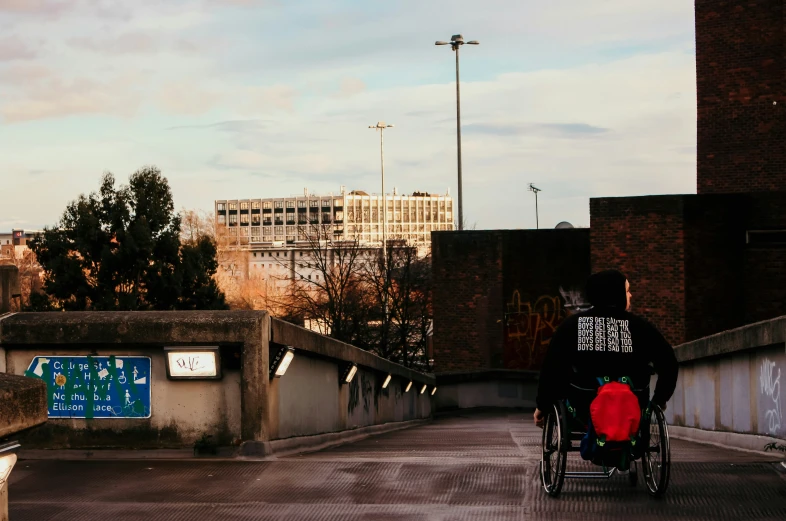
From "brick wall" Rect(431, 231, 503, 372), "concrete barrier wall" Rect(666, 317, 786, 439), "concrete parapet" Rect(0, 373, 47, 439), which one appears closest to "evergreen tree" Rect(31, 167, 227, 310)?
"brick wall" Rect(431, 231, 503, 372)

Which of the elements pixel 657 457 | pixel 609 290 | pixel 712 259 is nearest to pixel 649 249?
pixel 712 259

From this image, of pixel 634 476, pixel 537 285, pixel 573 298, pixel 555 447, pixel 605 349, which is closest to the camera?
pixel 605 349

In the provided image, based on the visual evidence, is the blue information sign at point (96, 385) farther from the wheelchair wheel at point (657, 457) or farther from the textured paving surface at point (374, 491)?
the wheelchair wheel at point (657, 457)

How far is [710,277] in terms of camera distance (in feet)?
74.7

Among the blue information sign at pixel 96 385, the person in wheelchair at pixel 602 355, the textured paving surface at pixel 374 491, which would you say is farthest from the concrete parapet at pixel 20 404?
the blue information sign at pixel 96 385

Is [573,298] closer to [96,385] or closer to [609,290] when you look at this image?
[96,385]

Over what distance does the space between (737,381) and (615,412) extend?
17.0 feet

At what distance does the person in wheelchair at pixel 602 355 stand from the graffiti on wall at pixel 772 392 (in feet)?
9.67

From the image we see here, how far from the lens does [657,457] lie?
19.7 feet

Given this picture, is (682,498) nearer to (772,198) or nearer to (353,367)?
(353,367)

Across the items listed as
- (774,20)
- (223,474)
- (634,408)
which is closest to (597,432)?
(634,408)

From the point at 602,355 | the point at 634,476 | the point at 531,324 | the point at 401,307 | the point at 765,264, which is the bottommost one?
the point at 401,307

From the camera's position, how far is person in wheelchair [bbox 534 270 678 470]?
5.66 meters

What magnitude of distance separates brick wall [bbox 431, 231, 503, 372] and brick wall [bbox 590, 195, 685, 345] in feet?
22.2
